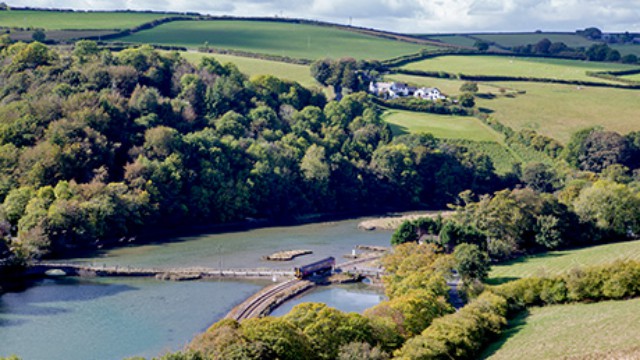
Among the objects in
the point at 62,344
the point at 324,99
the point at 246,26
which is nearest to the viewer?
the point at 62,344

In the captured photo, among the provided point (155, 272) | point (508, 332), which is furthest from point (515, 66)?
point (508, 332)

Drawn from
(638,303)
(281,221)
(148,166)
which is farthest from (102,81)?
(638,303)

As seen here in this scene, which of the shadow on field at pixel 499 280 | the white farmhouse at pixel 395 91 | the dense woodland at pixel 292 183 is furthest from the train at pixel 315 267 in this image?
the white farmhouse at pixel 395 91

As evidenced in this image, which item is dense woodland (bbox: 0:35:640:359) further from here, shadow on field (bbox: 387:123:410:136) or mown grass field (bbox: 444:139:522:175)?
shadow on field (bbox: 387:123:410:136)

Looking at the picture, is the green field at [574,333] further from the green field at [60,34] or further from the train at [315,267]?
the green field at [60,34]

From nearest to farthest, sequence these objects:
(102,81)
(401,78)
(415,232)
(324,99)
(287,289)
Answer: (287,289) → (415,232) → (102,81) → (324,99) → (401,78)

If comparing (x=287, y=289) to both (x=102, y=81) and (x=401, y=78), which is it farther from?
(x=401, y=78)

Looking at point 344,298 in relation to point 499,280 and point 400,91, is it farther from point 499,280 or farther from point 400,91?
point 400,91
